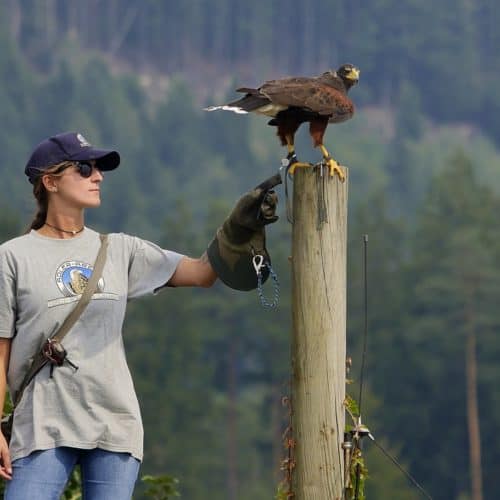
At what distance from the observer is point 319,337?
21.4ft

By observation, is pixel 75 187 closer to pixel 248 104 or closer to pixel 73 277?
pixel 73 277

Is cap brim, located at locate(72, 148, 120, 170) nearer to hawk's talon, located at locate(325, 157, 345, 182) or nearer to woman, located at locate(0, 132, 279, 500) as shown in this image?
woman, located at locate(0, 132, 279, 500)

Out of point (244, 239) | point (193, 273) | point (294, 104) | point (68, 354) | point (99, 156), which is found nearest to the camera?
point (68, 354)

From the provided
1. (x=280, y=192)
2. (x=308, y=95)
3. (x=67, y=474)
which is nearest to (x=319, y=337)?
(x=67, y=474)

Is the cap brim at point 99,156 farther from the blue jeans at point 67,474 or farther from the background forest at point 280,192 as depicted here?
the background forest at point 280,192

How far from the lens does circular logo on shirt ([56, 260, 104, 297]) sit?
6.19m

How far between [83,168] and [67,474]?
105 cm

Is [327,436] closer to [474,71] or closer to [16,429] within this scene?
[16,429]

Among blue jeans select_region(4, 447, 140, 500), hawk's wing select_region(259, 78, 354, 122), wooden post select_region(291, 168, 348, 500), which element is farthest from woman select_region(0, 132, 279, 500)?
hawk's wing select_region(259, 78, 354, 122)

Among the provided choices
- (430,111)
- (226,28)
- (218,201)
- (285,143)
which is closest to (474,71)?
(430,111)

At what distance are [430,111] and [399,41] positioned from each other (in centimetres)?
1825

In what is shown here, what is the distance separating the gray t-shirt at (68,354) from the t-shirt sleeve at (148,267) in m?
0.19

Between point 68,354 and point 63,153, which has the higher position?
point 63,153

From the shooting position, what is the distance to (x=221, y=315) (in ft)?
298
